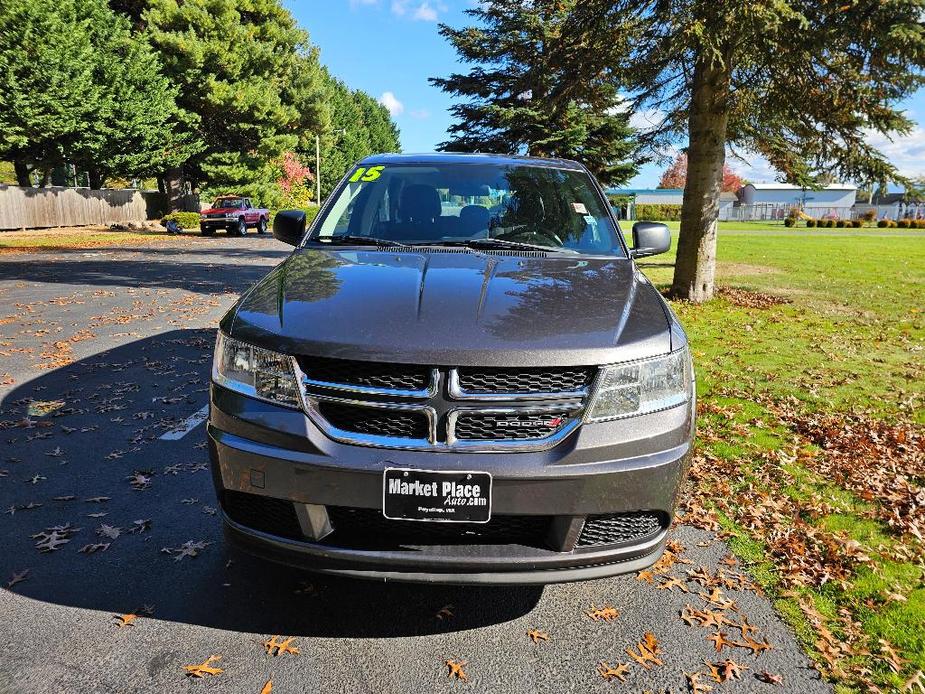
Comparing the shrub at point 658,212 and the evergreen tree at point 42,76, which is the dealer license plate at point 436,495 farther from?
the shrub at point 658,212

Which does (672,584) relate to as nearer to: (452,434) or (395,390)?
(452,434)

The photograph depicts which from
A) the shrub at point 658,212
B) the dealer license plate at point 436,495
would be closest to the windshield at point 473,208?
the dealer license plate at point 436,495

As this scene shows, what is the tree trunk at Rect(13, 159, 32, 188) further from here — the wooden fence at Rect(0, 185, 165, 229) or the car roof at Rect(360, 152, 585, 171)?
the car roof at Rect(360, 152, 585, 171)

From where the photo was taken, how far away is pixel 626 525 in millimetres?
2461

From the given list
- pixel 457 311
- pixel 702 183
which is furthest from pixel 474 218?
pixel 702 183

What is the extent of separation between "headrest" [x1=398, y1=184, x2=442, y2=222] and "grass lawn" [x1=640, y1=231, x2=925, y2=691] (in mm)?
2271

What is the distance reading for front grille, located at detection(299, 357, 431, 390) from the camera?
7.67 ft

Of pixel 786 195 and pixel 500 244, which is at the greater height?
pixel 786 195

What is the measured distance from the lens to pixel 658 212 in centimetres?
6481

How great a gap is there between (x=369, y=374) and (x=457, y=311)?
44 centimetres

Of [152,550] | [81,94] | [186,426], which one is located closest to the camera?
[152,550]

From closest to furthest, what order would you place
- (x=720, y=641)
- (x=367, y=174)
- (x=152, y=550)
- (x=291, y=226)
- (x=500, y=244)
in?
(x=720, y=641) < (x=152, y=550) < (x=500, y=244) < (x=291, y=226) < (x=367, y=174)

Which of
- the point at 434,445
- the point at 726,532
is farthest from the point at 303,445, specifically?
the point at 726,532

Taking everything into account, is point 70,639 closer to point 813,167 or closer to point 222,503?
point 222,503
